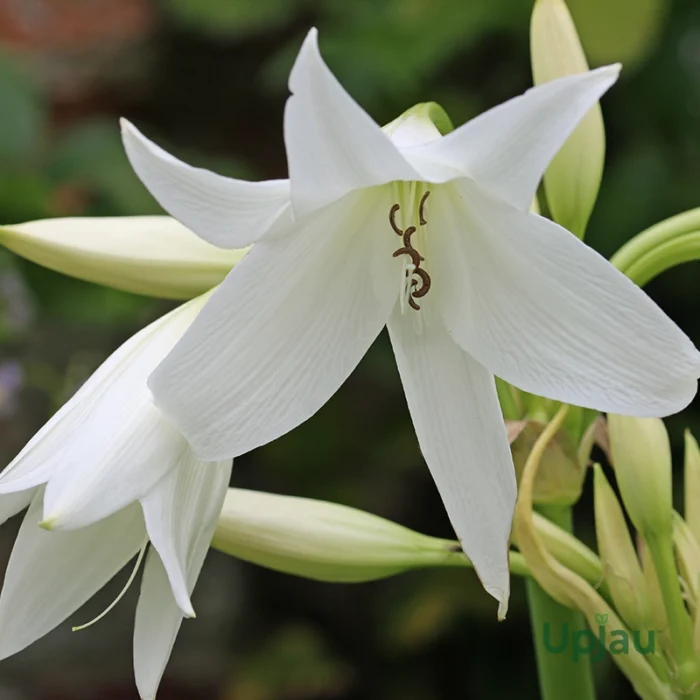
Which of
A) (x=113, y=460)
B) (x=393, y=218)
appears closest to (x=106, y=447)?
(x=113, y=460)

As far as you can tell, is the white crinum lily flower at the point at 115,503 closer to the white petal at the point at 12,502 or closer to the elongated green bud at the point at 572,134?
the white petal at the point at 12,502

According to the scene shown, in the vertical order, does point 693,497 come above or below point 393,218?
below

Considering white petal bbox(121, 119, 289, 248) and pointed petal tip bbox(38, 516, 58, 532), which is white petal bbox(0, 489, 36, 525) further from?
white petal bbox(121, 119, 289, 248)

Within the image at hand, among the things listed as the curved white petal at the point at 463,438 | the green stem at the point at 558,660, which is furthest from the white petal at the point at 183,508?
the green stem at the point at 558,660

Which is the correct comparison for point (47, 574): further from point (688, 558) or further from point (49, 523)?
point (688, 558)

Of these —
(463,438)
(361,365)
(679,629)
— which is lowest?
(679,629)

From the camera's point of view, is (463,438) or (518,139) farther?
(463,438)
